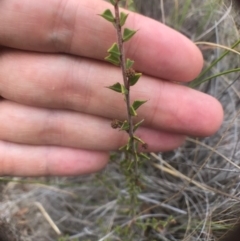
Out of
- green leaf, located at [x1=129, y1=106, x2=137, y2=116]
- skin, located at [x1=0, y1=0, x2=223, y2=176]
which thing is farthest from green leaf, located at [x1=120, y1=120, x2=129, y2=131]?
skin, located at [x1=0, y1=0, x2=223, y2=176]

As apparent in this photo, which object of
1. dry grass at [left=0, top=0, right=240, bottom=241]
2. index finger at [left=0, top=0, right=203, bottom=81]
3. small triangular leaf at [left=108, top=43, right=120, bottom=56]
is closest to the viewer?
small triangular leaf at [left=108, top=43, right=120, bottom=56]

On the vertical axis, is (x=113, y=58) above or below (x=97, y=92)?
above

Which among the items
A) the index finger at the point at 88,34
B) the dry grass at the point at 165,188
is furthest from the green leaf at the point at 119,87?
the dry grass at the point at 165,188

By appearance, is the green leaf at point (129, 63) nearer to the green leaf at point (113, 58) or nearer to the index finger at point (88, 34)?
the green leaf at point (113, 58)

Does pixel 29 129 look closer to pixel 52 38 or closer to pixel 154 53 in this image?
pixel 52 38

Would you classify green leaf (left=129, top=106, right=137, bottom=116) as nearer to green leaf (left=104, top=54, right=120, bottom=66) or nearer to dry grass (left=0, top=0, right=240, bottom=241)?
green leaf (left=104, top=54, right=120, bottom=66)

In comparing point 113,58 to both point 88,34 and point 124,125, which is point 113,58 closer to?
point 124,125

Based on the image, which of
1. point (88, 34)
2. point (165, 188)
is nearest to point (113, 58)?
point (88, 34)

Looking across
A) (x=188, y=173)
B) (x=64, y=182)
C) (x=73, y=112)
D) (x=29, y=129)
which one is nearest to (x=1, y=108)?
(x=29, y=129)
